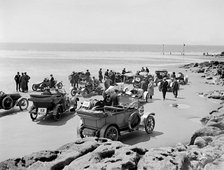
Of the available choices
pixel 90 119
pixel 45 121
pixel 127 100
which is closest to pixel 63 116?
pixel 45 121

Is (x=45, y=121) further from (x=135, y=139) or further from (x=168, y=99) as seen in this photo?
(x=168, y=99)

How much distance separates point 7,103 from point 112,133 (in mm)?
7437

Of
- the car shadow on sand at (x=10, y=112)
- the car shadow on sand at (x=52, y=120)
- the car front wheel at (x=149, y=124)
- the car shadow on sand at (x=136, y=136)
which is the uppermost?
the car front wheel at (x=149, y=124)

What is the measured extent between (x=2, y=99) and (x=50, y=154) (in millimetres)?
9479

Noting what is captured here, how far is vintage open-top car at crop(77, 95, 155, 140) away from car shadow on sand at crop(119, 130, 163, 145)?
0.77 feet

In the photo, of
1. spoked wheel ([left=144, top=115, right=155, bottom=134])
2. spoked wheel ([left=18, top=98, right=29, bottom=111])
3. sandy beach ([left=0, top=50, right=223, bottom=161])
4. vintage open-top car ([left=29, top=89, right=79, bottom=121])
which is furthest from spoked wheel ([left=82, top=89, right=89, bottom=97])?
spoked wheel ([left=144, top=115, right=155, bottom=134])

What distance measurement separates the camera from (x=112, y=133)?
987cm

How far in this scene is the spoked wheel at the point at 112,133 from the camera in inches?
380

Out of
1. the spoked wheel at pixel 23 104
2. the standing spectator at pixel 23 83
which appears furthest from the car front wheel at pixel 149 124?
the standing spectator at pixel 23 83

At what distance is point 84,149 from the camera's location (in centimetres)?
646

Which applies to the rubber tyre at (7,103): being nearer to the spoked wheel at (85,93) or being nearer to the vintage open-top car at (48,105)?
the vintage open-top car at (48,105)

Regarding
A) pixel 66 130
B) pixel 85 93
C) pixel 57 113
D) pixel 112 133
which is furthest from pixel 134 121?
pixel 85 93

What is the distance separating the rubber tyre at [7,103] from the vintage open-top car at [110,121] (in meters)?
6.13

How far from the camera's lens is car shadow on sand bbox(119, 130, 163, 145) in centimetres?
1030
